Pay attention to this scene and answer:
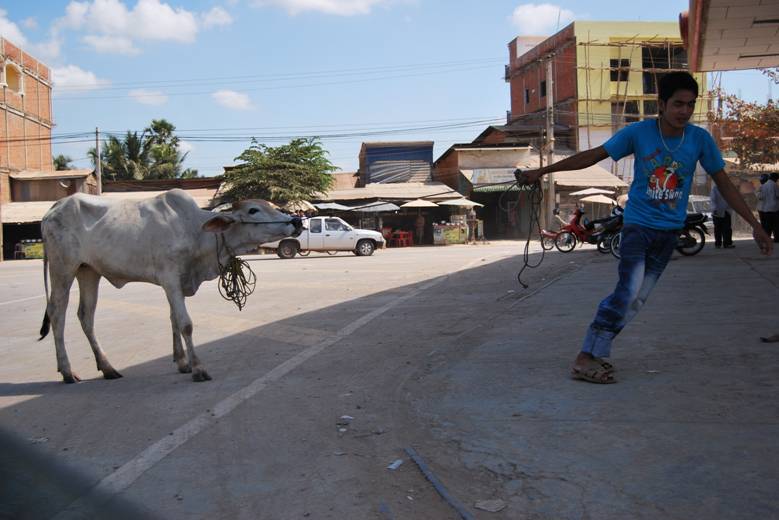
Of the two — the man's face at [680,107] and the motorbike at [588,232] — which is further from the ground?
the man's face at [680,107]

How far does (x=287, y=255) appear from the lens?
28016mm

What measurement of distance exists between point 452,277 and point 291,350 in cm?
847

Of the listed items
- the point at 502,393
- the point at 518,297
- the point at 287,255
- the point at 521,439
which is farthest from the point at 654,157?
the point at 287,255

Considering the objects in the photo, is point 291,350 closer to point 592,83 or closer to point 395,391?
point 395,391

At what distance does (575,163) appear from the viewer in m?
5.36

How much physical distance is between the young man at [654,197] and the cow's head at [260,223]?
2695 mm

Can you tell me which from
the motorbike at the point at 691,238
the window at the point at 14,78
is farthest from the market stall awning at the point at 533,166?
the window at the point at 14,78

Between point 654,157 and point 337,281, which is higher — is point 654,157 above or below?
above

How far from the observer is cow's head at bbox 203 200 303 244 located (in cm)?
652

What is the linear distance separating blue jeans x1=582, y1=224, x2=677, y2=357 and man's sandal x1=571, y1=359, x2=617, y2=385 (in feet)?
0.26

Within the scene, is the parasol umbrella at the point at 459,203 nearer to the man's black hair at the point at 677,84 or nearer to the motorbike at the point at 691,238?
the motorbike at the point at 691,238

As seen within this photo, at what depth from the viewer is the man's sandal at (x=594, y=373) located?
5105mm

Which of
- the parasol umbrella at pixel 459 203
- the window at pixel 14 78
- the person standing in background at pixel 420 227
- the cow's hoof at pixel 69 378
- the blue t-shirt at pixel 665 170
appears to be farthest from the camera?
the window at pixel 14 78

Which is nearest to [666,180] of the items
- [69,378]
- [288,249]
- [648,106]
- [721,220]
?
[69,378]
